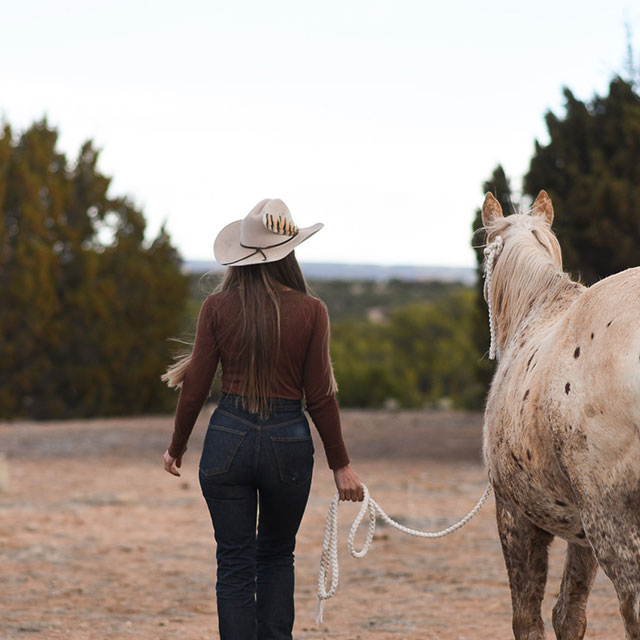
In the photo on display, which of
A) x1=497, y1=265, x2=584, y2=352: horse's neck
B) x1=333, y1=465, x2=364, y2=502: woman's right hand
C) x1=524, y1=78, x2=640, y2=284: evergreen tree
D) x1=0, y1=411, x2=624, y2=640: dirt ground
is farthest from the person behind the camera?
x1=524, y1=78, x2=640, y2=284: evergreen tree

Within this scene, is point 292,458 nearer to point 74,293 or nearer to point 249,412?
point 249,412

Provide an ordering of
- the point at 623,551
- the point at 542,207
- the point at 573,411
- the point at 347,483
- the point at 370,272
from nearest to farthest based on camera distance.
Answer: the point at 623,551 → the point at 573,411 → the point at 347,483 → the point at 542,207 → the point at 370,272

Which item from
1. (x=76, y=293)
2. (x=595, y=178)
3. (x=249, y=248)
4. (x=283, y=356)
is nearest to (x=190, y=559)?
(x=283, y=356)

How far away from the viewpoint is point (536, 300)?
13.5ft

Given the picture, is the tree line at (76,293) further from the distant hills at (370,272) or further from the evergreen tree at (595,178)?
the distant hills at (370,272)

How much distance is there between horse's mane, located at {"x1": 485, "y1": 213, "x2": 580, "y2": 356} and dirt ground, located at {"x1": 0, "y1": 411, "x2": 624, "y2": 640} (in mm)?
2150

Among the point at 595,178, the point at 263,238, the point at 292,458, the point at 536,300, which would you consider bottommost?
the point at 292,458

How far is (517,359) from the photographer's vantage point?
12.6 feet

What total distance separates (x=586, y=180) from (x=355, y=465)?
4.90m

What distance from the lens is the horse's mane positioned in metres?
4.12

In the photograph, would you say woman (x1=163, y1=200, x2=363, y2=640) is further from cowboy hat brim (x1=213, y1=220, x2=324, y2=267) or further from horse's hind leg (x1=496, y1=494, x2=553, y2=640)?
horse's hind leg (x1=496, y1=494, x2=553, y2=640)

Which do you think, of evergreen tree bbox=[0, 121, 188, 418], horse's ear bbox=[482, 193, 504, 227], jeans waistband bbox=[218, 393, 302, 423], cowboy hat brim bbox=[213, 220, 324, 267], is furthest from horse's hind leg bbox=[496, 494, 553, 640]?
evergreen tree bbox=[0, 121, 188, 418]

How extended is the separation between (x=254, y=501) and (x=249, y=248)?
97 cm

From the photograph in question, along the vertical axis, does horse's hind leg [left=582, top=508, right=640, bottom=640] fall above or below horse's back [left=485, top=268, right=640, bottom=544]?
below
